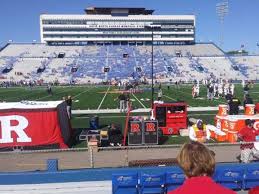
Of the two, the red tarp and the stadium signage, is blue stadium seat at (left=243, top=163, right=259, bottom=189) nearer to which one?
the red tarp

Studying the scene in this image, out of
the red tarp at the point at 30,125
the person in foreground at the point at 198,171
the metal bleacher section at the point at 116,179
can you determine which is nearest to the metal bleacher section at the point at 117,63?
the red tarp at the point at 30,125

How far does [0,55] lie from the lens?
86.9 meters

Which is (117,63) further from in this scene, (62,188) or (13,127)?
(62,188)

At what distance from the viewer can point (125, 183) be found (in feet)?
30.0

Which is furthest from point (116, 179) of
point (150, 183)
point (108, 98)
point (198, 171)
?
point (108, 98)

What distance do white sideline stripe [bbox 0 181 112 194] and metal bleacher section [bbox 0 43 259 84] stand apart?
6071 cm

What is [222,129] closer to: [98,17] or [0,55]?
[0,55]

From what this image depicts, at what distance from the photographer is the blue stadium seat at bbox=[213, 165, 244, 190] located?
9.45 meters

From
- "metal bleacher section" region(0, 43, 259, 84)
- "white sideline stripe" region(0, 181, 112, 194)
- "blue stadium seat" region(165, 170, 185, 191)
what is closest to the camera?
"blue stadium seat" region(165, 170, 185, 191)

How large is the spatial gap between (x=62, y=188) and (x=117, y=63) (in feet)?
231

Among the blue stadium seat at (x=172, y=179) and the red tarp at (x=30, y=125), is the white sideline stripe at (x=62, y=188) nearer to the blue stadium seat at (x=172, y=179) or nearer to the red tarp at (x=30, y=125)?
the blue stadium seat at (x=172, y=179)

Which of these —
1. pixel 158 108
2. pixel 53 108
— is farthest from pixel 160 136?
pixel 53 108

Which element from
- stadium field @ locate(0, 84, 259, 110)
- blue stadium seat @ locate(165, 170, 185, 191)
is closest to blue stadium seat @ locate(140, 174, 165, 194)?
blue stadium seat @ locate(165, 170, 185, 191)

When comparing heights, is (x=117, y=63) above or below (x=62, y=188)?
above
